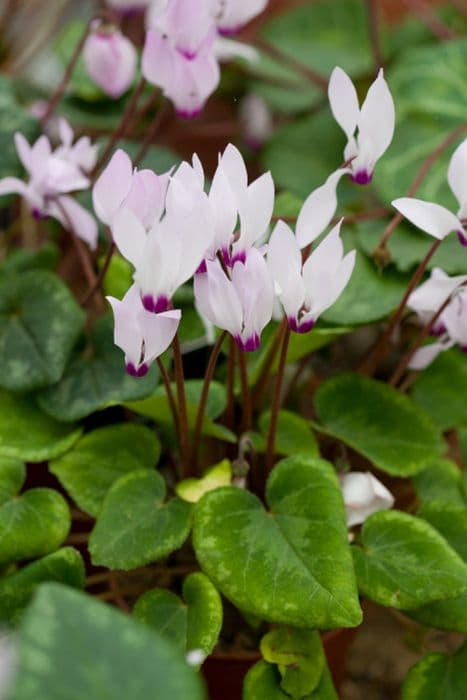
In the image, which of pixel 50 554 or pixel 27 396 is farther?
pixel 27 396

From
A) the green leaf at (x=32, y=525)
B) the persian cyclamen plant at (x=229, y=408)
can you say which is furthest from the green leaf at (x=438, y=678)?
the green leaf at (x=32, y=525)

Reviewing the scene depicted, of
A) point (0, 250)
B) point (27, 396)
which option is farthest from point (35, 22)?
point (27, 396)

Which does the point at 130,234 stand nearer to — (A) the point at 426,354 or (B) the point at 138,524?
(B) the point at 138,524

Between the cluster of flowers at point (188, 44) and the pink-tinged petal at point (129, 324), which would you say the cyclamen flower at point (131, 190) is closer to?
the pink-tinged petal at point (129, 324)

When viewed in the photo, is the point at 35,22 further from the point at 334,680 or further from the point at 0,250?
the point at 334,680

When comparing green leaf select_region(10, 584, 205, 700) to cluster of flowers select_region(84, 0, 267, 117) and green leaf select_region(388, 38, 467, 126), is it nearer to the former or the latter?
cluster of flowers select_region(84, 0, 267, 117)

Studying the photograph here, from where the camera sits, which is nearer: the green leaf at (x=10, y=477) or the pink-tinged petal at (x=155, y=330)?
the pink-tinged petal at (x=155, y=330)

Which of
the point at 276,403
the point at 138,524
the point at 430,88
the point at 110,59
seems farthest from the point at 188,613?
the point at 430,88
